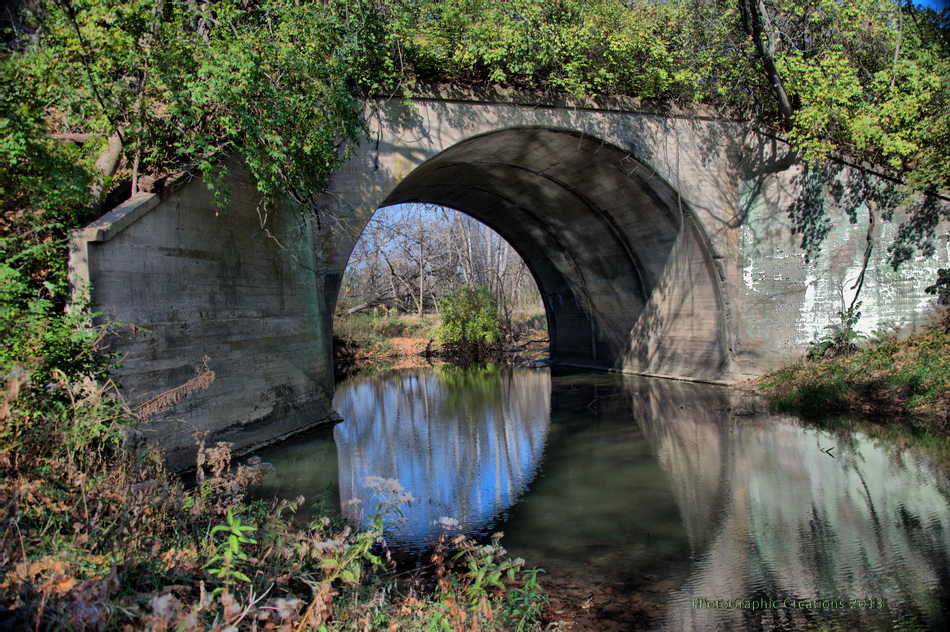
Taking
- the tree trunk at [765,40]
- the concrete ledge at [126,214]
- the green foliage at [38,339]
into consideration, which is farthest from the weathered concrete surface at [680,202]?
the green foliage at [38,339]

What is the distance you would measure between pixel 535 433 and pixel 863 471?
4696 millimetres

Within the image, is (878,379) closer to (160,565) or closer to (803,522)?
(803,522)

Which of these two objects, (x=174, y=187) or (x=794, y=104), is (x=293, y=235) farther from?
(x=794, y=104)

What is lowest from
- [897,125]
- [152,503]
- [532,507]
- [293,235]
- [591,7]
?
[532,507]

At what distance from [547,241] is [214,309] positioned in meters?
12.2

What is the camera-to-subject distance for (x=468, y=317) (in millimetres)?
25828

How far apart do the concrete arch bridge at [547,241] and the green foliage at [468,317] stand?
23.4ft

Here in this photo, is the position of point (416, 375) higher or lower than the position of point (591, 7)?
lower

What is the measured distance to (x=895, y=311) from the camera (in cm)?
1256

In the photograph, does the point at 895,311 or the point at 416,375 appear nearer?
the point at 895,311

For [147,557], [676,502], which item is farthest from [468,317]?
[147,557]

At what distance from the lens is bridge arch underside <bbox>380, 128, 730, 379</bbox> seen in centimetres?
1338

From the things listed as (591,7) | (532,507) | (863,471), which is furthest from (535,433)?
(591,7)

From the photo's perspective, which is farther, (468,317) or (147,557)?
(468,317)
